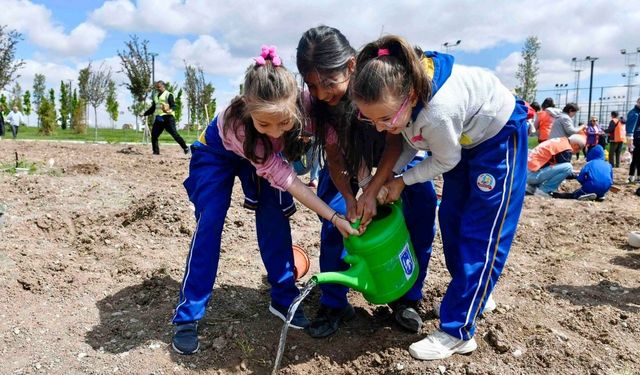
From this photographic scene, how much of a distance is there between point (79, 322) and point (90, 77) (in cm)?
2440

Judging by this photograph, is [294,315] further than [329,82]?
Yes

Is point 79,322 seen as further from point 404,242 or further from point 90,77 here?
point 90,77

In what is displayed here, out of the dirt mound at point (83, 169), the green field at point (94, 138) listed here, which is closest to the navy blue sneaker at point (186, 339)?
the dirt mound at point (83, 169)

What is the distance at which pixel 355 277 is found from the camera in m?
2.22

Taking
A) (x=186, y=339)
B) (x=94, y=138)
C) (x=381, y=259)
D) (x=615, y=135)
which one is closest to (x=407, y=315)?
(x=381, y=259)

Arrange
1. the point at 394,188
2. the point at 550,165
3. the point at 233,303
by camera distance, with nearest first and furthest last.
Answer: the point at 394,188 → the point at 233,303 → the point at 550,165

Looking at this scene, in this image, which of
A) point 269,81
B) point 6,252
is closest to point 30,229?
point 6,252

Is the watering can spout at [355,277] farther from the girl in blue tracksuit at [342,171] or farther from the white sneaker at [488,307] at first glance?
the white sneaker at [488,307]

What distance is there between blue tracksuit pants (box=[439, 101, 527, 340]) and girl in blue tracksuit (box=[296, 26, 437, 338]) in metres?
0.29

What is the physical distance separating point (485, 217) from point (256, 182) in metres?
1.01

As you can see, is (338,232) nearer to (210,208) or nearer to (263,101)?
(210,208)

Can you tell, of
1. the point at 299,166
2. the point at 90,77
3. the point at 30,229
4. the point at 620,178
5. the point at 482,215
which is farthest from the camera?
the point at 90,77

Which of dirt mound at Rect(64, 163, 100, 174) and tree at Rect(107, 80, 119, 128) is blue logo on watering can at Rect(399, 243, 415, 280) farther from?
Result: tree at Rect(107, 80, 119, 128)

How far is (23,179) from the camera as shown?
5.39 metres
